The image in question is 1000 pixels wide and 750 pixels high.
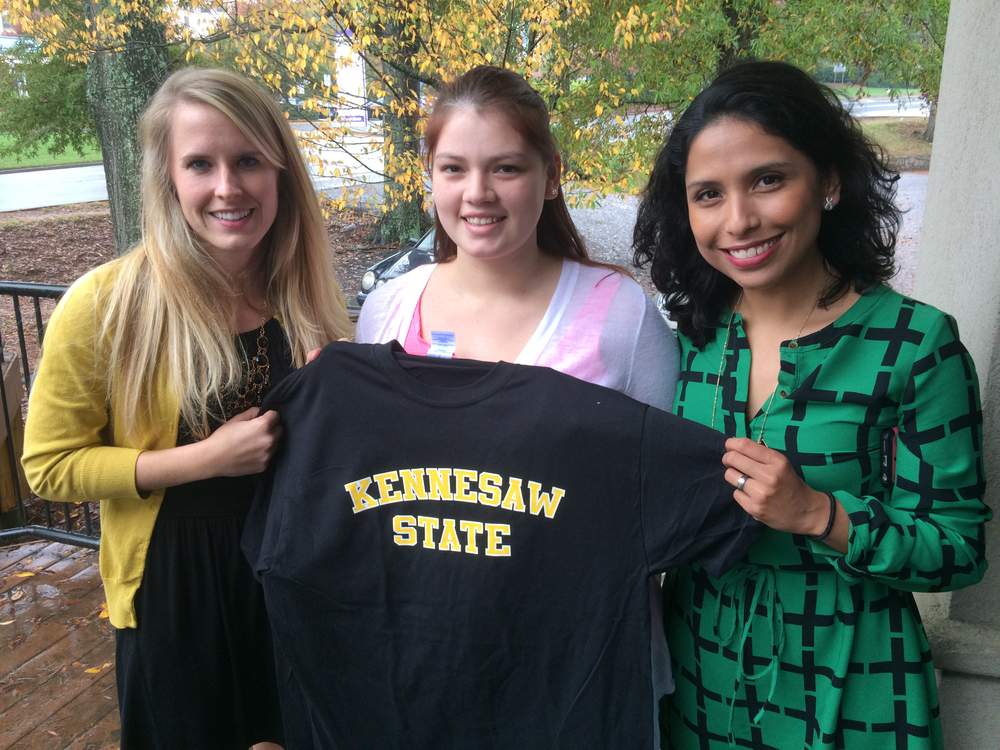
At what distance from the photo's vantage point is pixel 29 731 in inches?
118

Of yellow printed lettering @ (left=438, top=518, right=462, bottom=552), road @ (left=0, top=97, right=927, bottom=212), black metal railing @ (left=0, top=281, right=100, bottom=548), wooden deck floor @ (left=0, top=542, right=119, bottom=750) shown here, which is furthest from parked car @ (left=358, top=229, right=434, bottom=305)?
yellow printed lettering @ (left=438, top=518, right=462, bottom=552)

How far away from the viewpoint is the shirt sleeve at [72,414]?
171cm

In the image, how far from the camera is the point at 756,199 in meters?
1.44

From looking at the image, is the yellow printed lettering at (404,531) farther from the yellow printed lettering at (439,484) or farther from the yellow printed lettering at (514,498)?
the yellow printed lettering at (514,498)

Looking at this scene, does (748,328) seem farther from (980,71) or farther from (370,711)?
(370,711)

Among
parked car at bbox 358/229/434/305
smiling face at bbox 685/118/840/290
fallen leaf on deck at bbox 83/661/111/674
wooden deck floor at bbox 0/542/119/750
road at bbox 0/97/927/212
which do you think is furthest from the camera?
road at bbox 0/97/927/212

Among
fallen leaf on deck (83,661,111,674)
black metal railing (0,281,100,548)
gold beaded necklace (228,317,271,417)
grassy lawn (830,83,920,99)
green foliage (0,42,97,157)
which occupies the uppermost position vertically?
green foliage (0,42,97,157)

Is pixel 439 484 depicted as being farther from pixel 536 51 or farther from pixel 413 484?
pixel 536 51

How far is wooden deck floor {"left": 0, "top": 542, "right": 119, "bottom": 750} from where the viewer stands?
3.03 m

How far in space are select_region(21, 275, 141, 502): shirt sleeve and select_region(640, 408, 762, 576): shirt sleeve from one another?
116 cm

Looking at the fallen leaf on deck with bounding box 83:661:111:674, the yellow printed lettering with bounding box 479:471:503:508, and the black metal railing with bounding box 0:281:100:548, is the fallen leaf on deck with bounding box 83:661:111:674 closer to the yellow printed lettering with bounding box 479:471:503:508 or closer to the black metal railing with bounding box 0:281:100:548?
the black metal railing with bounding box 0:281:100:548

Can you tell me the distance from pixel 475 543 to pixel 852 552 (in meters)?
0.69

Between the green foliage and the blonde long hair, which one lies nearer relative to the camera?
the blonde long hair

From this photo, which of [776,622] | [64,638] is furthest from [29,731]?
[776,622]
